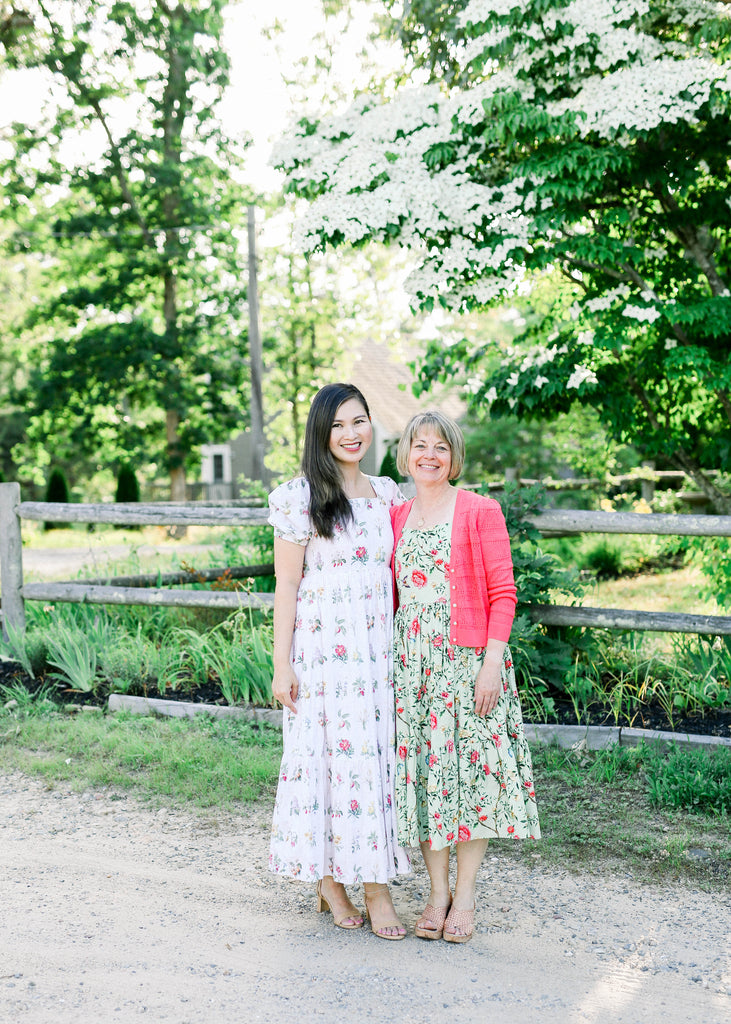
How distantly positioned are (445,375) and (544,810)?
12.5 feet

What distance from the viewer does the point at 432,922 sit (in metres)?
2.93

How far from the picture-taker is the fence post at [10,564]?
646 cm

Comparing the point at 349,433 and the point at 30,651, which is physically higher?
the point at 349,433

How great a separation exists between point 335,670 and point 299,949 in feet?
2.89

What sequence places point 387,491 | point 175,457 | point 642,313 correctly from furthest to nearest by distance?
1. point 175,457
2. point 642,313
3. point 387,491

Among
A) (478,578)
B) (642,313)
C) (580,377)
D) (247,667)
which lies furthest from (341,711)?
(580,377)

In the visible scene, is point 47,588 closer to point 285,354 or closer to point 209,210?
point 285,354

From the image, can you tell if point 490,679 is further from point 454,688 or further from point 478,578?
point 478,578

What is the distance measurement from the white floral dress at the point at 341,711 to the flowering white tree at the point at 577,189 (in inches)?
137

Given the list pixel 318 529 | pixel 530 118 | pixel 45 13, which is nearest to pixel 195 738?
pixel 318 529

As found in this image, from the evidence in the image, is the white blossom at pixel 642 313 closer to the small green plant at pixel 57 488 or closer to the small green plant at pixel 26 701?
the small green plant at pixel 26 701

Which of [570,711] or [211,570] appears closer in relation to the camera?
[570,711]

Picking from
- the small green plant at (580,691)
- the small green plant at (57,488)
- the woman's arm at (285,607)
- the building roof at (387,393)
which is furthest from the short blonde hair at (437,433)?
the building roof at (387,393)

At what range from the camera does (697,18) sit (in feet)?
18.9
